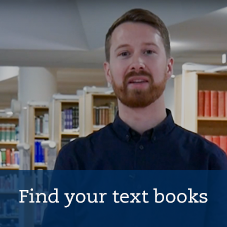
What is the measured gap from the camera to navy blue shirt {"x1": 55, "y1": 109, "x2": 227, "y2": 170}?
3.48ft

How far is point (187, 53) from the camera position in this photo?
642 cm

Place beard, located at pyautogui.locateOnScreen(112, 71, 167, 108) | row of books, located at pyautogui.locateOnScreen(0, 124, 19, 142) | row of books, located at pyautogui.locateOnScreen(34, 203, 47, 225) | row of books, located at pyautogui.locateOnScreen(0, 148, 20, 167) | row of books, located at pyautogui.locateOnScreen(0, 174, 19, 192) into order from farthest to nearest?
row of books, located at pyautogui.locateOnScreen(0, 124, 19, 142)
row of books, located at pyautogui.locateOnScreen(0, 148, 20, 167)
row of books, located at pyautogui.locateOnScreen(0, 174, 19, 192)
row of books, located at pyautogui.locateOnScreen(34, 203, 47, 225)
beard, located at pyautogui.locateOnScreen(112, 71, 167, 108)

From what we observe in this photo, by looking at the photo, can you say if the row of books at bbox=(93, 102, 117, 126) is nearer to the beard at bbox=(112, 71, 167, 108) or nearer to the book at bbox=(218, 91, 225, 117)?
the book at bbox=(218, 91, 225, 117)

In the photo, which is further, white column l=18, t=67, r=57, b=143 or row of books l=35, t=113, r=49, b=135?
white column l=18, t=67, r=57, b=143

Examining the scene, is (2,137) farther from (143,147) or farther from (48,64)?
(143,147)

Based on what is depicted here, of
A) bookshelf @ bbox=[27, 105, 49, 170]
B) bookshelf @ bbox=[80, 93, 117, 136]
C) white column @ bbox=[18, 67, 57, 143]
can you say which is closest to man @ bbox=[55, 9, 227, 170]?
A: bookshelf @ bbox=[80, 93, 117, 136]

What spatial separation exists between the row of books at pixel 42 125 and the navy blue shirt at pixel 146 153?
23.1ft

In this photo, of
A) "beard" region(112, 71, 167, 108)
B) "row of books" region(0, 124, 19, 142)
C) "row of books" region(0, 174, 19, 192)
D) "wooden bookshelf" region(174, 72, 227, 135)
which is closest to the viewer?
"beard" region(112, 71, 167, 108)

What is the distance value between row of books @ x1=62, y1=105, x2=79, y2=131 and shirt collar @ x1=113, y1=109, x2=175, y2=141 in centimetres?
579

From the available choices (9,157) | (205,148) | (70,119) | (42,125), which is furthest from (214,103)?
(9,157)

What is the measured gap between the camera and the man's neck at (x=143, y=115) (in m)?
1.03

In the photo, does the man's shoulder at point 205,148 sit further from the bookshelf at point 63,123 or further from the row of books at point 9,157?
the row of books at point 9,157

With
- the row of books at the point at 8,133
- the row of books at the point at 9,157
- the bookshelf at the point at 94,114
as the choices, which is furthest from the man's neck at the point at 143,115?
the row of books at the point at 8,133

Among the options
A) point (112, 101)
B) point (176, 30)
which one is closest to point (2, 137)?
point (112, 101)
